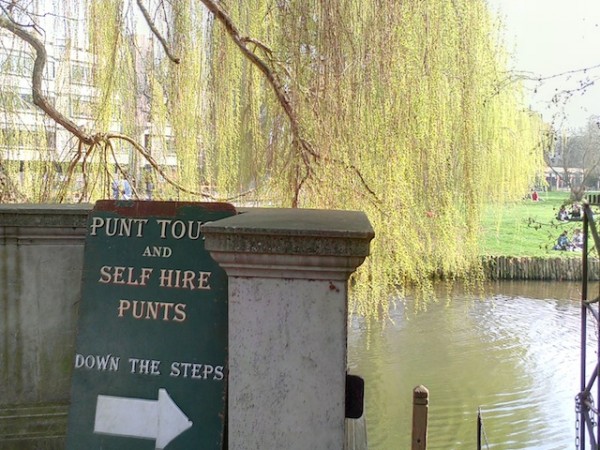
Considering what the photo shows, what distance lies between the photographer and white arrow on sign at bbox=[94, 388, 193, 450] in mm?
1893

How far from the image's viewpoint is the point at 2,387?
92.0 inches

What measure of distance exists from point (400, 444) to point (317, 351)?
577cm

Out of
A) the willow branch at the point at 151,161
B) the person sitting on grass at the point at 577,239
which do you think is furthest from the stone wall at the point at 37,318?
the person sitting on grass at the point at 577,239

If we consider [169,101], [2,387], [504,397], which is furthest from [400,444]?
[2,387]

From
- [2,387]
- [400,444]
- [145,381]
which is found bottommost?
[400,444]

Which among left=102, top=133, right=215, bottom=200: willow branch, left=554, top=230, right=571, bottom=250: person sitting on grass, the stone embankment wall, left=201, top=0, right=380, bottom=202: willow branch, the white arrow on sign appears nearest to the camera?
the white arrow on sign

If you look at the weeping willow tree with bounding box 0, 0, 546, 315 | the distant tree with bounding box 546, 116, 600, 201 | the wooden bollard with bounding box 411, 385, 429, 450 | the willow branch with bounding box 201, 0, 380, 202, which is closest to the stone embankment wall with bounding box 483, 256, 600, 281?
the distant tree with bounding box 546, 116, 600, 201

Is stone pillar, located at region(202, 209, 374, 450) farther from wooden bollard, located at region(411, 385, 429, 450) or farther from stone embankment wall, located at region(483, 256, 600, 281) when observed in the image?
stone embankment wall, located at region(483, 256, 600, 281)

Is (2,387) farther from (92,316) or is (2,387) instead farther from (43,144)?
(43,144)

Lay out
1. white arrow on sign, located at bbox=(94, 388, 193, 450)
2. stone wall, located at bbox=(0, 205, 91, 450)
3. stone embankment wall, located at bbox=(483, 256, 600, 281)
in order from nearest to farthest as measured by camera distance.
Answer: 1. white arrow on sign, located at bbox=(94, 388, 193, 450)
2. stone wall, located at bbox=(0, 205, 91, 450)
3. stone embankment wall, located at bbox=(483, 256, 600, 281)

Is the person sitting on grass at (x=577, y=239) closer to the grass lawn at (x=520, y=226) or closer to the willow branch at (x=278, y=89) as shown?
the grass lawn at (x=520, y=226)

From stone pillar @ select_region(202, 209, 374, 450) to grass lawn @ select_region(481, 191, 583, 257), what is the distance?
3.73m

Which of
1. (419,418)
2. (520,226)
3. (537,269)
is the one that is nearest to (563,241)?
(419,418)

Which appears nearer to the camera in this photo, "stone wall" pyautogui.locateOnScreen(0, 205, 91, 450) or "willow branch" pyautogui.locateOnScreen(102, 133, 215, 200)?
"stone wall" pyautogui.locateOnScreen(0, 205, 91, 450)
